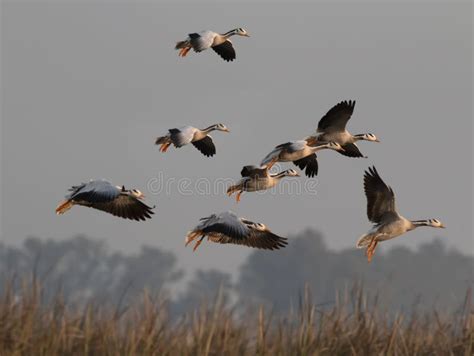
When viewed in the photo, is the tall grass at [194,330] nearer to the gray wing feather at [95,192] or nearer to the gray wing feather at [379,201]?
the gray wing feather at [379,201]

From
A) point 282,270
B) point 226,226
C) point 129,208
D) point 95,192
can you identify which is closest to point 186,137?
point 129,208

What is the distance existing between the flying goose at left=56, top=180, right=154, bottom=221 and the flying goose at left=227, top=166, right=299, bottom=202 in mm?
1316

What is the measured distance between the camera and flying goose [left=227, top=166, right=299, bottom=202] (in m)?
12.6

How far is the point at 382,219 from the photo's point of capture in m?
12.6

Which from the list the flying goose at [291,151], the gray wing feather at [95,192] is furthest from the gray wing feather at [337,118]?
the gray wing feather at [95,192]

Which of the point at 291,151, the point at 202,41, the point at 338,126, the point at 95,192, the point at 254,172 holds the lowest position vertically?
the point at 95,192

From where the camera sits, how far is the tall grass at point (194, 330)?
1478cm

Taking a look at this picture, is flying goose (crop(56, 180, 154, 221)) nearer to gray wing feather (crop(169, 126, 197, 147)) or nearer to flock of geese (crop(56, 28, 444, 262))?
flock of geese (crop(56, 28, 444, 262))

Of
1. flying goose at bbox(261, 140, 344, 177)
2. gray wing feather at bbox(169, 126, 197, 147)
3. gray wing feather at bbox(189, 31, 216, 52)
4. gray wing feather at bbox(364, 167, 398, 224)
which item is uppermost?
gray wing feather at bbox(189, 31, 216, 52)

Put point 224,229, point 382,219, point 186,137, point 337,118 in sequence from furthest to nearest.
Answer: point 337,118
point 186,137
point 382,219
point 224,229

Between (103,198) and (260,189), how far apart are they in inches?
93.3

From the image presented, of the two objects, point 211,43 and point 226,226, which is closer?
point 226,226

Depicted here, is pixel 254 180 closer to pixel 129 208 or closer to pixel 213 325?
pixel 129 208

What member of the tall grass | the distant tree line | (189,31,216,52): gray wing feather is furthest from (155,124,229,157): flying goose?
the distant tree line
